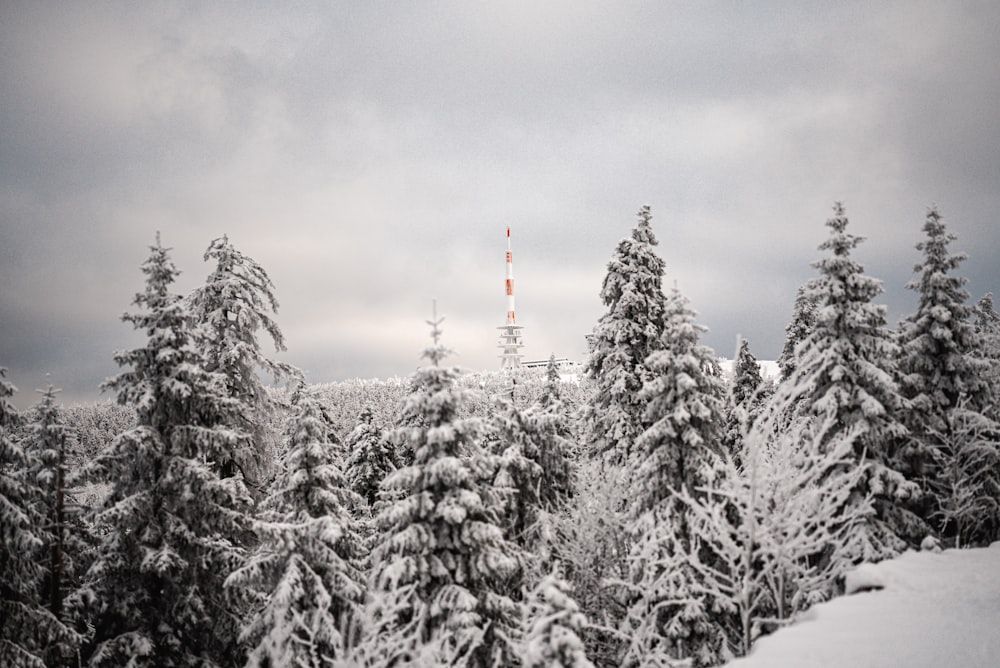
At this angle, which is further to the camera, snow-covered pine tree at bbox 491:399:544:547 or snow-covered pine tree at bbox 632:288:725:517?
snow-covered pine tree at bbox 491:399:544:547

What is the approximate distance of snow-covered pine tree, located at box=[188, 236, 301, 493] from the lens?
19609 millimetres

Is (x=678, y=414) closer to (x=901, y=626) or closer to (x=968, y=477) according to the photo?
(x=901, y=626)

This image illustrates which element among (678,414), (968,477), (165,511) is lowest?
(968,477)

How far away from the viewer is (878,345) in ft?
63.3

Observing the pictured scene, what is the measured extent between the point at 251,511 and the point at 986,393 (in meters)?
25.4

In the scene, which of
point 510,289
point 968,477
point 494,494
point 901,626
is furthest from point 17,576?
point 510,289

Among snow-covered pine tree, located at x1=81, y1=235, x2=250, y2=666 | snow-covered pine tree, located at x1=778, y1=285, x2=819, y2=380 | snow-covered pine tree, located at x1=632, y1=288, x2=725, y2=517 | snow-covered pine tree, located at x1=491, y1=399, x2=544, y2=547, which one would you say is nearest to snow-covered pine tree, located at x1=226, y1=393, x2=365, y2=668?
snow-covered pine tree, located at x1=81, y1=235, x2=250, y2=666

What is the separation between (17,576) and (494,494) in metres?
12.4

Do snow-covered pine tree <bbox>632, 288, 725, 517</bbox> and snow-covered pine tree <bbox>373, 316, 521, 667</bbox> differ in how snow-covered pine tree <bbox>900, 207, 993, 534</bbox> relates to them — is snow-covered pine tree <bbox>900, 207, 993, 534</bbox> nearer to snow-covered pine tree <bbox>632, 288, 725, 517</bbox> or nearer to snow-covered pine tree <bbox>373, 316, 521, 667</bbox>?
snow-covered pine tree <bbox>632, 288, 725, 517</bbox>

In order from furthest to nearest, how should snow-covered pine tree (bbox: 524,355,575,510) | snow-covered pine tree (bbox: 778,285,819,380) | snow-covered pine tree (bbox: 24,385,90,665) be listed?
snow-covered pine tree (bbox: 778,285,819,380) → snow-covered pine tree (bbox: 524,355,575,510) → snow-covered pine tree (bbox: 24,385,90,665)

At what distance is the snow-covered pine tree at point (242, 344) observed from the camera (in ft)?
64.3

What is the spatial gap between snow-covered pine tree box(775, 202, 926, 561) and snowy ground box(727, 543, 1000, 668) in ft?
13.3

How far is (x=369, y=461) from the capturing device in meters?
26.9

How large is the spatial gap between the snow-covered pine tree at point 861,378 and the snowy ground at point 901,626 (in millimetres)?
4046
